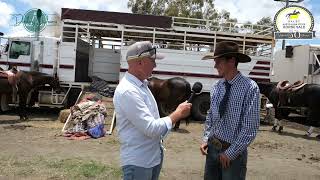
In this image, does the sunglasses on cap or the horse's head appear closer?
the sunglasses on cap

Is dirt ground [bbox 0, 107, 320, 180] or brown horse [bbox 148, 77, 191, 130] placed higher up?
brown horse [bbox 148, 77, 191, 130]

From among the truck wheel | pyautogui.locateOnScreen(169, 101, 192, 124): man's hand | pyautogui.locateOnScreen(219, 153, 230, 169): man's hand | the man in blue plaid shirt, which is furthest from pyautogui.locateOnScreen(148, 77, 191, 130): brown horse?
pyautogui.locateOnScreen(169, 101, 192, 124): man's hand

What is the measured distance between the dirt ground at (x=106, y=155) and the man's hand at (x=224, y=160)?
3.62 metres

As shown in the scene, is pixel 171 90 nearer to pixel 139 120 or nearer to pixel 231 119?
pixel 231 119

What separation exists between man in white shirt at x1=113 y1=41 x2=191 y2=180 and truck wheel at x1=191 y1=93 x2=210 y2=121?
1290 centimetres

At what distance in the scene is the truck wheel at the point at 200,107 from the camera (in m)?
16.3

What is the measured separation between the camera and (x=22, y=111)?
15.1 m

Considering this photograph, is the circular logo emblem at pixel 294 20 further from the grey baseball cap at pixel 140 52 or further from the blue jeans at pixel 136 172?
the blue jeans at pixel 136 172

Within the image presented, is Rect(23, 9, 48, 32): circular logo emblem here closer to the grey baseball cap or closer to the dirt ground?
the dirt ground

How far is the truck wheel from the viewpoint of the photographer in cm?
1633

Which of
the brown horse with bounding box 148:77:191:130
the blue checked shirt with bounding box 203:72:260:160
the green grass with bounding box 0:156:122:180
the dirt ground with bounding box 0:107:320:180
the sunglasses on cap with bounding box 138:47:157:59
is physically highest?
the sunglasses on cap with bounding box 138:47:157:59

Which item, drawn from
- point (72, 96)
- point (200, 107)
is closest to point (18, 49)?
point (72, 96)

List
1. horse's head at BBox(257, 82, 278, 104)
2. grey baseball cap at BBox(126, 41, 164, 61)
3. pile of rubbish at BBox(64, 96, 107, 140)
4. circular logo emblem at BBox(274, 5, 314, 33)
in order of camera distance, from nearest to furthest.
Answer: grey baseball cap at BBox(126, 41, 164, 61), pile of rubbish at BBox(64, 96, 107, 140), horse's head at BBox(257, 82, 278, 104), circular logo emblem at BBox(274, 5, 314, 33)

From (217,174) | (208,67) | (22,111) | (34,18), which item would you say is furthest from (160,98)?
(217,174)
